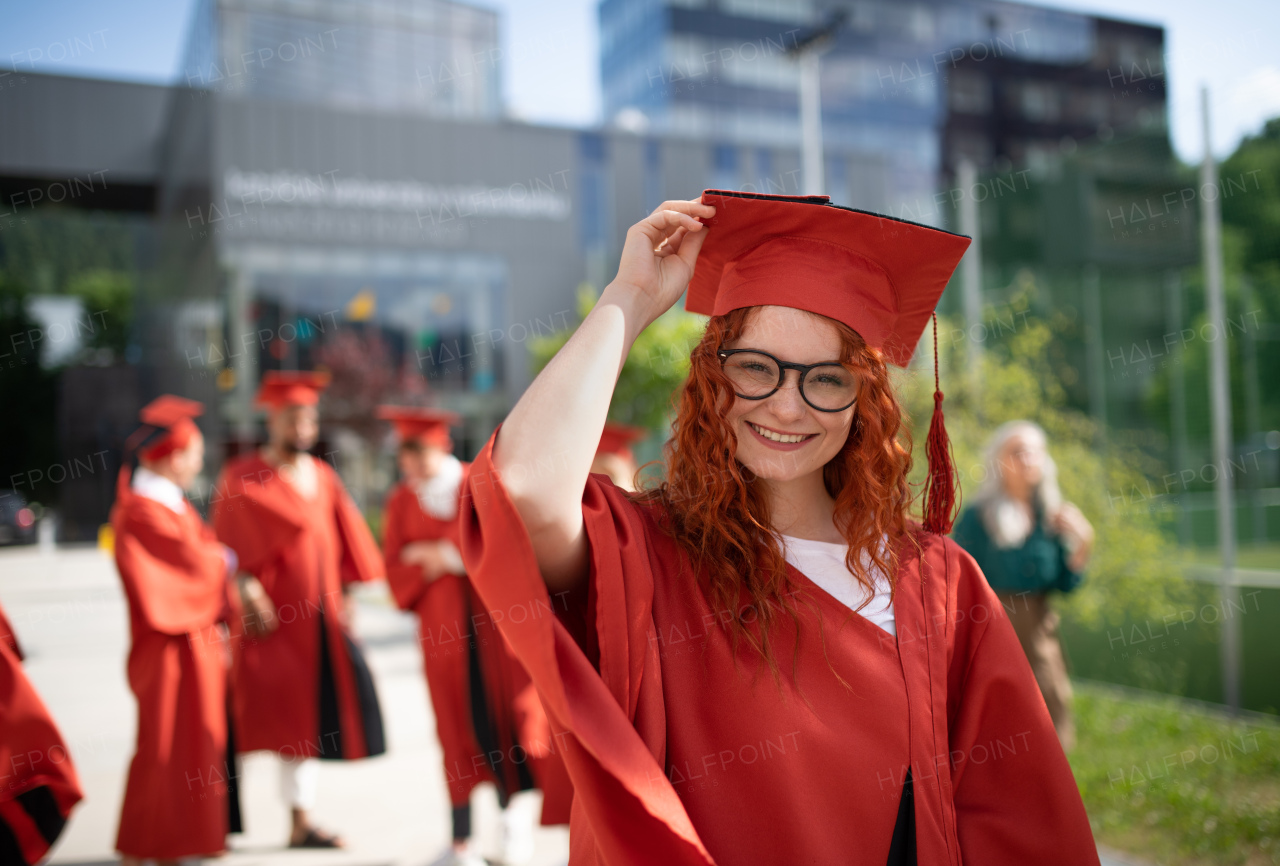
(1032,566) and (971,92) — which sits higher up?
(971,92)

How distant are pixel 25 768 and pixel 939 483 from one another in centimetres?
238

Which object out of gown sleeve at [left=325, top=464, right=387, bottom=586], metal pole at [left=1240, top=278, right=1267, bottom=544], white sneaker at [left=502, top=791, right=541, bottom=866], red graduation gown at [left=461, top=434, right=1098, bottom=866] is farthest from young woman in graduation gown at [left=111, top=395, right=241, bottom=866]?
metal pole at [left=1240, top=278, right=1267, bottom=544]

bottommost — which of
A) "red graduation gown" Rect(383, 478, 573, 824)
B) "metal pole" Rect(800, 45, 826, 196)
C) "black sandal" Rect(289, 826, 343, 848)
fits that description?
"black sandal" Rect(289, 826, 343, 848)

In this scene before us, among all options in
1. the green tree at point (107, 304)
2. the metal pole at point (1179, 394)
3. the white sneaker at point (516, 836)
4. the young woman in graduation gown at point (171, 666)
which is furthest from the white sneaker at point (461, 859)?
the green tree at point (107, 304)

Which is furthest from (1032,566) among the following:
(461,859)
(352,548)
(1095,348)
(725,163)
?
(725,163)

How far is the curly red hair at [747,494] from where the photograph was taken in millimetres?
1443

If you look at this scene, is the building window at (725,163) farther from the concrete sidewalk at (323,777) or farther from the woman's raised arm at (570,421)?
the woman's raised arm at (570,421)

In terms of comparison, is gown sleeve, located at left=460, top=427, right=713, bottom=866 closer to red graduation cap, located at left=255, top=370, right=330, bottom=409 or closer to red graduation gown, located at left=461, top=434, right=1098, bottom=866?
red graduation gown, located at left=461, top=434, right=1098, bottom=866

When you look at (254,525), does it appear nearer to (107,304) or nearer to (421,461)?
(421,461)

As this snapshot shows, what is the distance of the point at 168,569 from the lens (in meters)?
3.95

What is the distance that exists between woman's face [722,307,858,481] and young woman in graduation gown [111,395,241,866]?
3.20 m

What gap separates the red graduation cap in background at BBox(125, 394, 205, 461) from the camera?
4176 millimetres

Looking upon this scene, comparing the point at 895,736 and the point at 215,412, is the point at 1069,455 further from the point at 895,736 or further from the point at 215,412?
the point at 215,412

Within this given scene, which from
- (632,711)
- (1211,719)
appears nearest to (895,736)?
(632,711)
